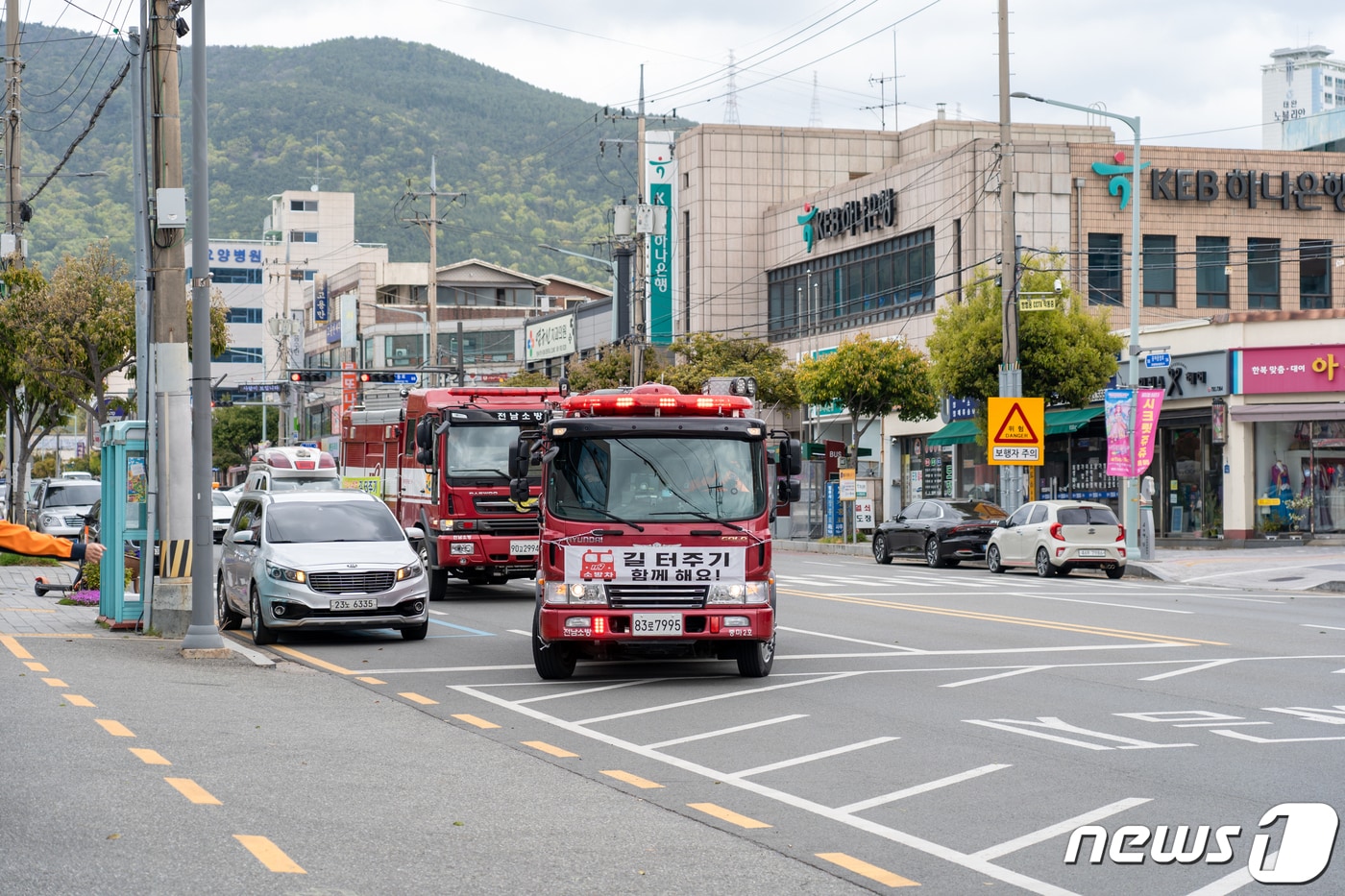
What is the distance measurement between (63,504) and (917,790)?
3654cm

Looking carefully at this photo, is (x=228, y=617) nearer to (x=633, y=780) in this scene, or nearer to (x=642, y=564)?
(x=642, y=564)

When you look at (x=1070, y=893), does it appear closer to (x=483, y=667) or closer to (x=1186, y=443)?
(x=483, y=667)

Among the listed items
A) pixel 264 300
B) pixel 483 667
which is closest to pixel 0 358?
pixel 483 667

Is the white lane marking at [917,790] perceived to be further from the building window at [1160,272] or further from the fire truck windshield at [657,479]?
the building window at [1160,272]

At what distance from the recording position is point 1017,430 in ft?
114

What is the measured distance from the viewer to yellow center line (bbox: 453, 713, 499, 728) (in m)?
12.0

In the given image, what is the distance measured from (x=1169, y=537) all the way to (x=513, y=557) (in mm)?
23130

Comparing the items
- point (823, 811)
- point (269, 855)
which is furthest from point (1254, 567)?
point (269, 855)

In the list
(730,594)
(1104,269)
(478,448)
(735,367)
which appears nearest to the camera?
(730,594)

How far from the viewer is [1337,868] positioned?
23.9ft

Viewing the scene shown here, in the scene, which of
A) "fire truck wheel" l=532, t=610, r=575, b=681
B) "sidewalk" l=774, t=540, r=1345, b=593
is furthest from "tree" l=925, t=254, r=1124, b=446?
"fire truck wheel" l=532, t=610, r=575, b=681

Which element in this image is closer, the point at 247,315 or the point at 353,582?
the point at 353,582

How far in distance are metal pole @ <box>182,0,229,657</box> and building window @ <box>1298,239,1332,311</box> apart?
41472 millimetres

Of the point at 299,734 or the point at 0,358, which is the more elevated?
the point at 0,358
